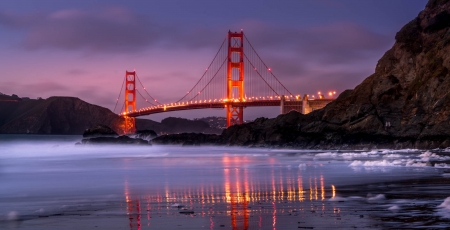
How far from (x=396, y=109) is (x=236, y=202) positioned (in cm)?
3250

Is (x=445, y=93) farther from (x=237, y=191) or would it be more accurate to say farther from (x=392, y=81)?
(x=237, y=191)

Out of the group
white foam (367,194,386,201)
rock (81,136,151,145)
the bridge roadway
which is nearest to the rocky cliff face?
rock (81,136,151,145)

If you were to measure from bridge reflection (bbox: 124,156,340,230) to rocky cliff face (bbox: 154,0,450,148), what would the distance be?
72.4ft

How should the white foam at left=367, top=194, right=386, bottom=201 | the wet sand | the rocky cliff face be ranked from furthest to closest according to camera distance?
the rocky cliff face
the white foam at left=367, top=194, right=386, bottom=201
the wet sand

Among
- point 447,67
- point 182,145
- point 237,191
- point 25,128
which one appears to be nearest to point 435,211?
point 237,191

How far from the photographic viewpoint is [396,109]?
131 ft

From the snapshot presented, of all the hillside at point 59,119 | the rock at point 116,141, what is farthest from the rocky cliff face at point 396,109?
the hillside at point 59,119

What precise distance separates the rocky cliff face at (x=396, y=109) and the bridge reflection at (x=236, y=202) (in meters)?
22.1

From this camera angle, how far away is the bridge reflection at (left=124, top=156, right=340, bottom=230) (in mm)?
7640

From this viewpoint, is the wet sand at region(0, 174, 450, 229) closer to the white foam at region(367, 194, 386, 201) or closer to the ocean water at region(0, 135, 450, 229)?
the ocean water at region(0, 135, 450, 229)

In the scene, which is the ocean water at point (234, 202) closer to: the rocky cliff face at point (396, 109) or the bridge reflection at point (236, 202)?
the bridge reflection at point (236, 202)

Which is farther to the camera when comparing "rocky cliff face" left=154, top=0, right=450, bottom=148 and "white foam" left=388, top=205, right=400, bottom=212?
"rocky cliff face" left=154, top=0, right=450, bottom=148

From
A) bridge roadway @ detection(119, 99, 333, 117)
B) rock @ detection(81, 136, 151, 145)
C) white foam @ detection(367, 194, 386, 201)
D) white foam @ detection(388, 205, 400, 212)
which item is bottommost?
white foam @ detection(388, 205, 400, 212)

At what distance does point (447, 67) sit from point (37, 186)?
30823 mm
